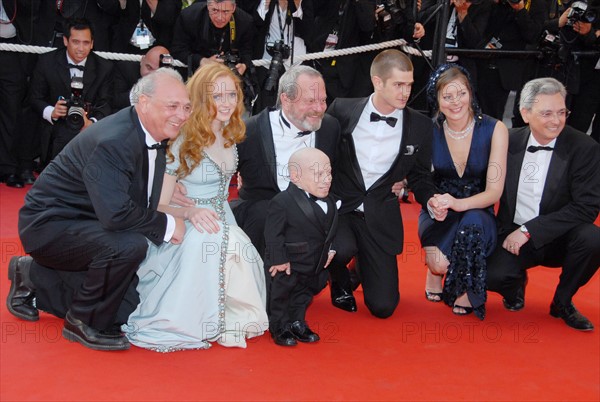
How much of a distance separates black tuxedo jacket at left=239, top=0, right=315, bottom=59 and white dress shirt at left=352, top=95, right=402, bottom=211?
235cm

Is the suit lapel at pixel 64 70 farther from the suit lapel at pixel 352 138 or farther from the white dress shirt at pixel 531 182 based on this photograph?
the white dress shirt at pixel 531 182

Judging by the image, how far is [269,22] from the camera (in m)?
6.58

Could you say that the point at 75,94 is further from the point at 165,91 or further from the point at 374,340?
the point at 374,340

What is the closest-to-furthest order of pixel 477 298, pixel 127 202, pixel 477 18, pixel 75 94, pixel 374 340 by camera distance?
pixel 127 202, pixel 374 340, pixel 477 298, pixel 75 94, pixel 477 18

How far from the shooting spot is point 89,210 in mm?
3664

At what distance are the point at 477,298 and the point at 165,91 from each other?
6.12ft

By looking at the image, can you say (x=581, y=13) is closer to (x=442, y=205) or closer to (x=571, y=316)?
(x=442, y=205)

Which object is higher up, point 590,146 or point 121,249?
point 590,146

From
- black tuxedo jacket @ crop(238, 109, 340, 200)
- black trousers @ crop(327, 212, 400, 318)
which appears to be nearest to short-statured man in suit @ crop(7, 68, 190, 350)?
black tuxedo jacket @ crop(238, 109, 340, 200)

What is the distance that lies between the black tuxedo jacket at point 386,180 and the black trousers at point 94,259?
1257 mm

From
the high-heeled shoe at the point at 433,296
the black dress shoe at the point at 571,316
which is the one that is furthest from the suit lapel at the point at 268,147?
the black dress shoe at the point at 571,316

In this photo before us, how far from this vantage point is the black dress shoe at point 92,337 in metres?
3.59

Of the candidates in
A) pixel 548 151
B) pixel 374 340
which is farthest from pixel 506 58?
pixel 374 340

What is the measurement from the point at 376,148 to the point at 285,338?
1.18 meters
